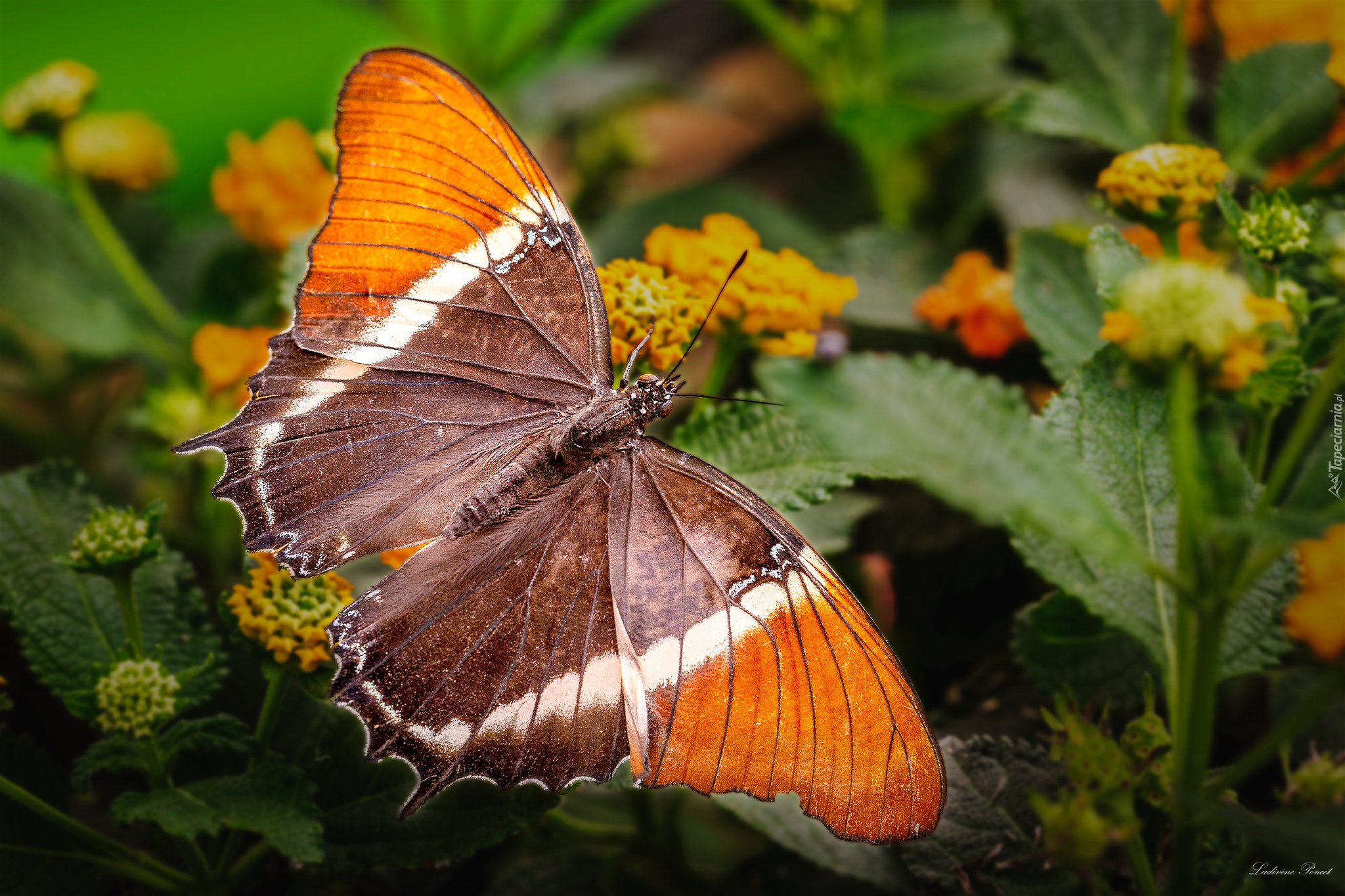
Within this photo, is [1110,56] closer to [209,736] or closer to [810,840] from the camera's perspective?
[810,840]

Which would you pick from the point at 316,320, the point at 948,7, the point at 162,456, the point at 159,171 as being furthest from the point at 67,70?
the point at 948,7

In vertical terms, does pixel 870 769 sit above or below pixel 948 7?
below

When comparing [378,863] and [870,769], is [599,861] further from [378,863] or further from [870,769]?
[870,769]

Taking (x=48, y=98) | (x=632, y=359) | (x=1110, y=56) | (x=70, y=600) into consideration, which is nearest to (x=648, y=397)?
(x=632, y=359)

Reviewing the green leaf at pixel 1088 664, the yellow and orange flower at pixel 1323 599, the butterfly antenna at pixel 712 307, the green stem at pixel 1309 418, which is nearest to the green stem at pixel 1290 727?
the yellow and orange flower at pixel 1323 599

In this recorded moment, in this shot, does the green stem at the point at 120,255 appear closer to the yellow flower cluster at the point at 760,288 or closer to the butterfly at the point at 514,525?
the butterfly at the point at 514,525

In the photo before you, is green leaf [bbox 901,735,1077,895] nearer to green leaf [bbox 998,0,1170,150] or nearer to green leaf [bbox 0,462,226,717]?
green leaf [bbox 0,462,226,717]
